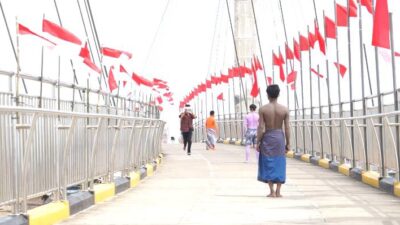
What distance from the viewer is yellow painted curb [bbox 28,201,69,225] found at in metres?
8.15

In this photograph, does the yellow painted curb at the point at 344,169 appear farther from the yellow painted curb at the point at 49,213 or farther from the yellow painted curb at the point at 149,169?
the yellow painted curb at the point at 49,213

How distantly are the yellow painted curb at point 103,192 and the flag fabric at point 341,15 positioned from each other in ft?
34.0

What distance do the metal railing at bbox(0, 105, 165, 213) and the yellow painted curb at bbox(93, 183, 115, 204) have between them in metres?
0.16

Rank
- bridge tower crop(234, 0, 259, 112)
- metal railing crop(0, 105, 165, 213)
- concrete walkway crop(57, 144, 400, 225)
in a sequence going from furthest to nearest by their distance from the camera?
bridge tower crop(234, 0, 259, 112)
concrete walkway crop(57, 144, 400, 225)
metal railing crop(0, 105, 165, 213)

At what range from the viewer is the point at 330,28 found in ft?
76.1

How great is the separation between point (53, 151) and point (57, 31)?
6.30 meters

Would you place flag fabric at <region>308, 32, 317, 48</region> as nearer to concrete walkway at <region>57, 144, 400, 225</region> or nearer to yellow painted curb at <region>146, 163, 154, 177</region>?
yellow painted curb at <region>146, 163, 154, 177</region>

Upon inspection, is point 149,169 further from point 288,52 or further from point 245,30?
point 245,30

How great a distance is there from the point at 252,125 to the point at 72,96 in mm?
7922

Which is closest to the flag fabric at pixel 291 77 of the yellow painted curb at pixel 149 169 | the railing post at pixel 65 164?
the yellow painted curb at pixel 149 169

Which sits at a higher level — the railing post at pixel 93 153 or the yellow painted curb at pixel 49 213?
the railing post at pixel 93 153

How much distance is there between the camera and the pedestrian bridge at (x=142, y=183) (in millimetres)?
8227

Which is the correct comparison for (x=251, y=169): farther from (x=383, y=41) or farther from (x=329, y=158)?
(x=383, y=41)

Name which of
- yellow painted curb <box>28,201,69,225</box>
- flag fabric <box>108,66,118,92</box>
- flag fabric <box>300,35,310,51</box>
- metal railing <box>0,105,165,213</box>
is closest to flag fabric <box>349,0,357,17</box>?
metal railing <box>0,105,165,213</box>
